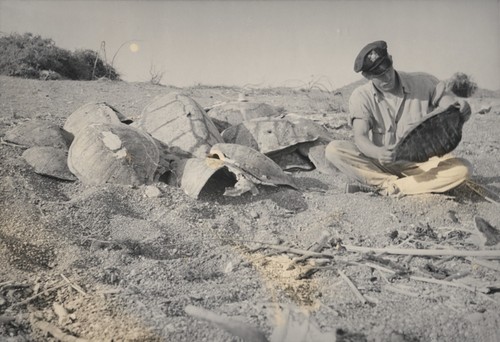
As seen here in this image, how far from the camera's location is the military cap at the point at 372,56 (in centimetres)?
360

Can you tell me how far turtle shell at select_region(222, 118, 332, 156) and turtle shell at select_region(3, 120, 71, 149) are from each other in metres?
1.72

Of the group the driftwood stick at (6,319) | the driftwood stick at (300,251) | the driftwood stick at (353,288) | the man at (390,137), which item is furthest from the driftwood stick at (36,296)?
the man at (390,137)

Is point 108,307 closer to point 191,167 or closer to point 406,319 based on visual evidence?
point 406,319

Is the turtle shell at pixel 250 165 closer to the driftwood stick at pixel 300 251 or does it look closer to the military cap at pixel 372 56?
the driftwood stick at pixel 300 251

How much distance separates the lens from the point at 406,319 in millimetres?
2143

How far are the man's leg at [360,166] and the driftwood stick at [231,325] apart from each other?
2386 mm

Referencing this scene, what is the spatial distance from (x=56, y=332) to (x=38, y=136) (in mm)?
3009

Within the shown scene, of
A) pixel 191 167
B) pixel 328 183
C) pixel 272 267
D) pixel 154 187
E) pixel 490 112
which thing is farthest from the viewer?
pixel 490 112

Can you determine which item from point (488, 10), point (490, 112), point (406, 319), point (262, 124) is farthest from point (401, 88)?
point (490, 112)

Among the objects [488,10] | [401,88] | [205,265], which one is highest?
[488,10]

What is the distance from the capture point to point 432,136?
3592mm

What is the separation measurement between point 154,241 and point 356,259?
1320 millimetres

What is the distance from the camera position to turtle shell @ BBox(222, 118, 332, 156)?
196 inches

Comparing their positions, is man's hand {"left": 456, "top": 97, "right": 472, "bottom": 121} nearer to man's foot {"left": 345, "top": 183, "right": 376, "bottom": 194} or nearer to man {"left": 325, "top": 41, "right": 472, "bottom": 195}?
man {"left": 325, "top": 41, "right": 472, "bottom": 195}
